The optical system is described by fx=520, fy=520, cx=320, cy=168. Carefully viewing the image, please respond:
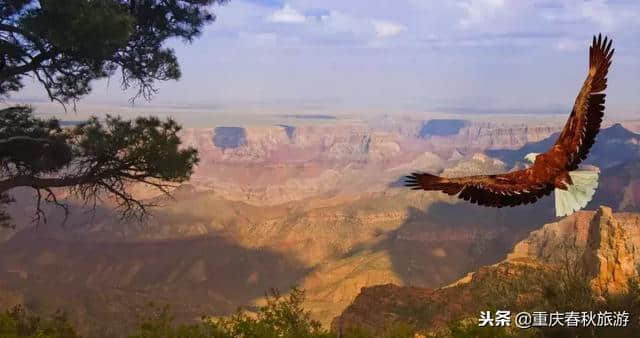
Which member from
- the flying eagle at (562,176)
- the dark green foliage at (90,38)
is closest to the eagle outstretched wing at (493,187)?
the flying eagle at (562,176)

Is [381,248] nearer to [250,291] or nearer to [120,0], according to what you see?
[250,291]

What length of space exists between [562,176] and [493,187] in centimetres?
56

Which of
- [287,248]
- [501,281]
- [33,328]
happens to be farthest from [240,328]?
[287,248]

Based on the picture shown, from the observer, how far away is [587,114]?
4117mm

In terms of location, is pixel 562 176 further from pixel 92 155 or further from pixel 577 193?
pixel 92 155

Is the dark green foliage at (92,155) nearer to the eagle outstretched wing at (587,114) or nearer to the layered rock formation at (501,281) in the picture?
the layered rock formation at (501,281)

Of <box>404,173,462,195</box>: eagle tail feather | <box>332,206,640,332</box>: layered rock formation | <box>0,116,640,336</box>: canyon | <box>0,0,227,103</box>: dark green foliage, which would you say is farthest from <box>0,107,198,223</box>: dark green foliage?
<box>0,116,640,336</box>: canyon

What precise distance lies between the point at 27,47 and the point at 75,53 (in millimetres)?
1322

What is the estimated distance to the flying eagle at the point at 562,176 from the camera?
3.79 m

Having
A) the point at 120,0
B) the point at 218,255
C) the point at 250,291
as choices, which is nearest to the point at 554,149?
the point at 120,0

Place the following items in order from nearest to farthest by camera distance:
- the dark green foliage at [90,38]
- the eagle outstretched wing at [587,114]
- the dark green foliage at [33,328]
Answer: the eagle outstretched wing at [587,114] → the dark green foliage at [33,328] → the dark green foliage at [90,38]

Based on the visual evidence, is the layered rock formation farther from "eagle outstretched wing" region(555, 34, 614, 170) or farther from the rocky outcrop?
"eagle outstretched wing" region(555, 34, 614, 170)

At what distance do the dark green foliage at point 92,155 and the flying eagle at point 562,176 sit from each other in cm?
939

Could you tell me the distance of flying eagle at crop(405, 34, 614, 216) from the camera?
12.4 feet
